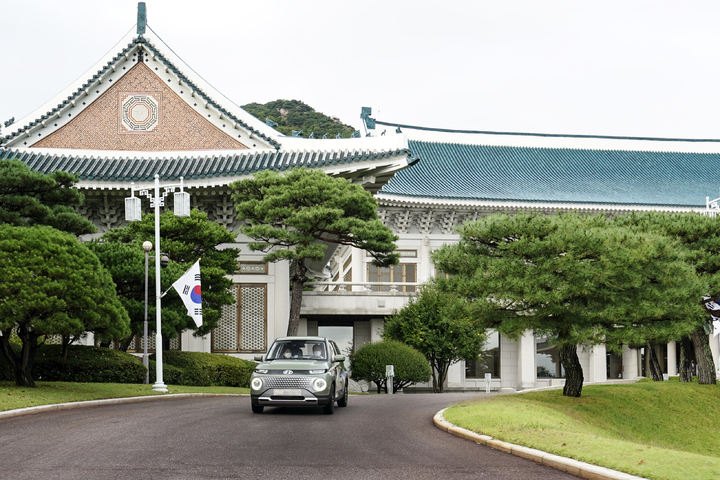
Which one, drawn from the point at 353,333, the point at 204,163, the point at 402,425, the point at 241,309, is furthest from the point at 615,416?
the point at 353,333

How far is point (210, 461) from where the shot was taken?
32.2 feet

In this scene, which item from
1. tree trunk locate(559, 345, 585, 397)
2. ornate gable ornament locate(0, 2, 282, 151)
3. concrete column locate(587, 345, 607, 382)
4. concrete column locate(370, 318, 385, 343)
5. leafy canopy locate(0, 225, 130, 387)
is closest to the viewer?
leafy canopy locate(0, 225, 130, 387)

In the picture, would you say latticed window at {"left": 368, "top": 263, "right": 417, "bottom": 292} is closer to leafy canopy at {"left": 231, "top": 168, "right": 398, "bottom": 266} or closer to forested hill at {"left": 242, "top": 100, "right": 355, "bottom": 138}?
leafy canopy at {"left": 231, "top": 168, "right": 398, "bottom": 266}

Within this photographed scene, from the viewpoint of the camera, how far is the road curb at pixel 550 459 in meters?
9.09

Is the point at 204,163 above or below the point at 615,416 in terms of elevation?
above

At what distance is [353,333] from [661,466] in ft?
99.6

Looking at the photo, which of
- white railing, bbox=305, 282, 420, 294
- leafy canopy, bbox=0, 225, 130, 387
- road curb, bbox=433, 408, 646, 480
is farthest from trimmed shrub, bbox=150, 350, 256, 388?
road curb, bbox=433, 408, 646, 480

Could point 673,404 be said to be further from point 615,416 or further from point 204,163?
point 204,163

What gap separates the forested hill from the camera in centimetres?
8444

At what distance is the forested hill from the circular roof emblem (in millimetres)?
52566

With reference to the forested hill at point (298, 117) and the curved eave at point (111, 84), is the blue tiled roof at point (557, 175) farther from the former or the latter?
the forested hill at point (298, 117)

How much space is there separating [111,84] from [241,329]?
985 centimetres

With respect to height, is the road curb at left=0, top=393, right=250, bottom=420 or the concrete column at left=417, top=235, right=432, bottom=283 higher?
the concrete column at left=417, top=235, right=432, bottom=283

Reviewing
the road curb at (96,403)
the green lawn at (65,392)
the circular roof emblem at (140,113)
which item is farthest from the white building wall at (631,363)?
the circular roof emblem at (140,113)
